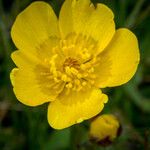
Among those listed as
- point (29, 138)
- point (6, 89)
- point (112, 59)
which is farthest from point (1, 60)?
point (112, 59)

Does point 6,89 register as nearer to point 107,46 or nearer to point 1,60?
point 1,60

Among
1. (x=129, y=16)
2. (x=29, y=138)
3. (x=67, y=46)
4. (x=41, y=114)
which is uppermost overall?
(x=67, y=46)

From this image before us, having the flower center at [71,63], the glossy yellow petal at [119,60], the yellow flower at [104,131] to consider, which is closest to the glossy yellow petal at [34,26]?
the flower center at [71,63]

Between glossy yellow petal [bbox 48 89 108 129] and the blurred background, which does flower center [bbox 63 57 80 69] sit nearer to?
glossy yellow petal [bbox 48 89 108 129]

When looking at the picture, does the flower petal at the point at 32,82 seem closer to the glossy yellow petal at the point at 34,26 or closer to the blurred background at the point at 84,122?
the glossy yellow petal at the point at 34,26

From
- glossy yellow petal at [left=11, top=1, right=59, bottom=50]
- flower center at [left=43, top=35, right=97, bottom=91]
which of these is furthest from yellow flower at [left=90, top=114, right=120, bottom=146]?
glossy yellow petal at [left=11, top=1, right=59, bottom=50]
